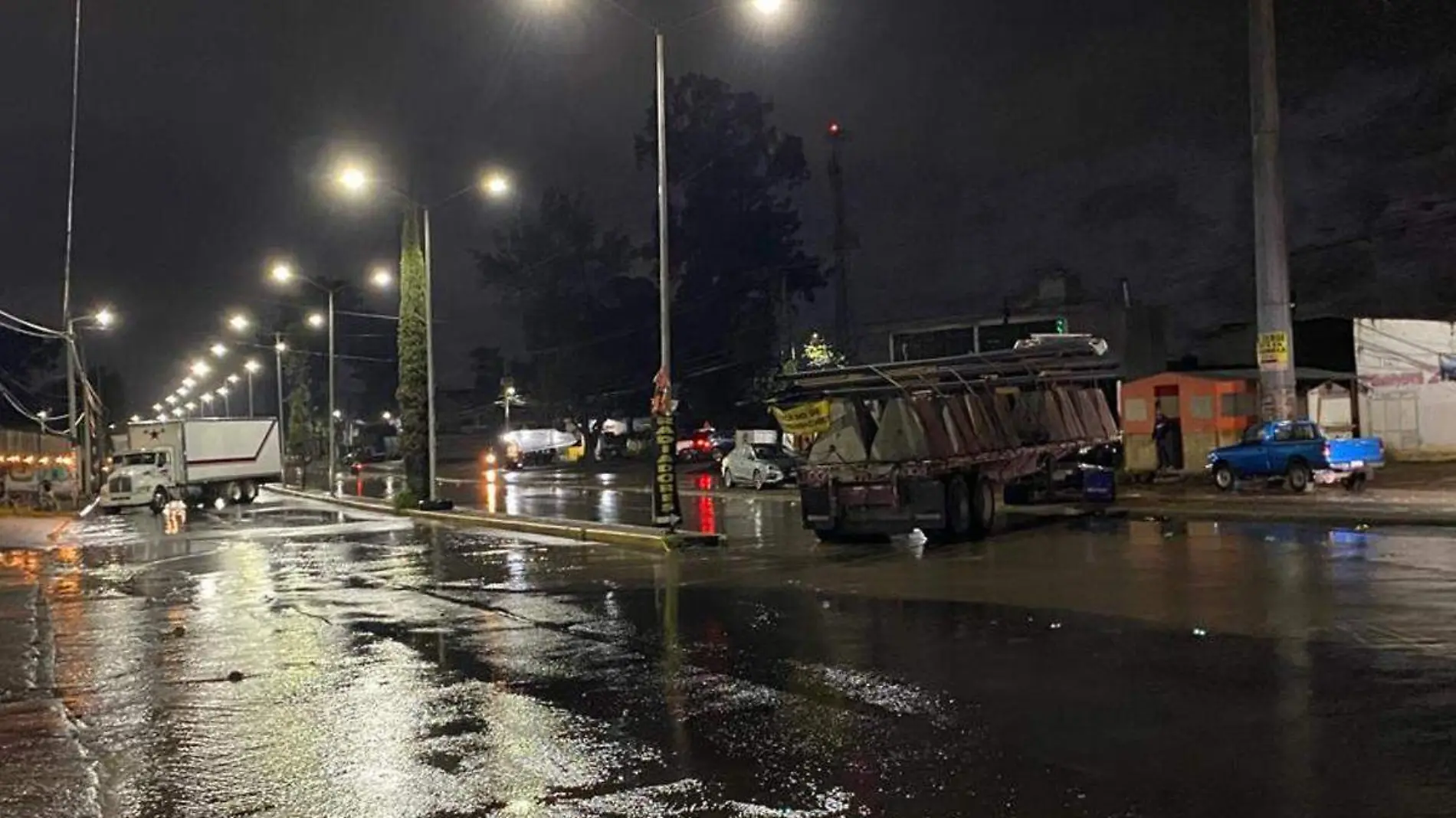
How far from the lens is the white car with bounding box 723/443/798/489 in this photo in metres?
40.6

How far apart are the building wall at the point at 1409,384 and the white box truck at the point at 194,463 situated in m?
37.6

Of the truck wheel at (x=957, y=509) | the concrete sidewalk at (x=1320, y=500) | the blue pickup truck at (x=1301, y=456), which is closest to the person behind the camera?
the truck wheel at (x=957, y=509)

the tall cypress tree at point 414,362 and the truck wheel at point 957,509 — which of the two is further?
the tall cypress tree at point 414,362

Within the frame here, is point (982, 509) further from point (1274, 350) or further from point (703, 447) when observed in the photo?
point (703, 447)

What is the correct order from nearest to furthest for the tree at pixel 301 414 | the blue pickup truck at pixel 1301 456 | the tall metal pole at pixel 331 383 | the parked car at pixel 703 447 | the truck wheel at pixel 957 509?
1. the truck wheel at pixel 957 509
2. the blue pickup truck at pixel 1301 456
3. the tall metal pole at pixel 331 383
4. the parked car at pixel 703 447
5. the tree at pixel 301 414

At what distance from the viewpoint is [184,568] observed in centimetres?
2134

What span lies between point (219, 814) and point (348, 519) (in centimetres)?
2798

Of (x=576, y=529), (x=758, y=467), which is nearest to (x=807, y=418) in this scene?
(x=576, y=529)

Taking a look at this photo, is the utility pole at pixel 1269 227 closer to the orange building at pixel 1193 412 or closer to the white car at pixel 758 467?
the orange building at pixel 1193 412

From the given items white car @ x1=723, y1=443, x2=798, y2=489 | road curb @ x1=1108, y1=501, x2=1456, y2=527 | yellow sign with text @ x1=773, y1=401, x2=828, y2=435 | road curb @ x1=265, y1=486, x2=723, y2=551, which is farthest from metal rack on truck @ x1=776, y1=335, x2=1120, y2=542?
white car @ x1=723, y1=443, x2=798, y2=489

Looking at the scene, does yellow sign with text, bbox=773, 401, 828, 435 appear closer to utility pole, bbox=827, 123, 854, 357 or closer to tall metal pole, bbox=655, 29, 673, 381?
tall metal pole, bbox=655, 29, 673, 381

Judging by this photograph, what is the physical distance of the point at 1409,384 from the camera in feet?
121

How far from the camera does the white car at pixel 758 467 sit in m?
40.6

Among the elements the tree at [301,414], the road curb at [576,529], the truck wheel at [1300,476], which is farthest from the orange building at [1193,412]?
the tree at [301,414]
